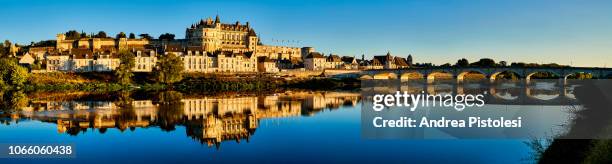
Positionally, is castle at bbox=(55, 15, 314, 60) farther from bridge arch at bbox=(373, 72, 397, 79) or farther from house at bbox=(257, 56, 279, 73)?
bridge arch at bbox=(373, 72, 397, 79)

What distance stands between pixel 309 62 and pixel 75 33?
51.2 meters

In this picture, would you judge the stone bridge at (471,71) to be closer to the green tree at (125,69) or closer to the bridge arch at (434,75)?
the bridge arch at (434,75)

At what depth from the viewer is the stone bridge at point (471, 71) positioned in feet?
250

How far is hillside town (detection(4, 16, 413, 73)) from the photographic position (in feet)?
274

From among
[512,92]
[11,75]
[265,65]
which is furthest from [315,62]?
[11,75]

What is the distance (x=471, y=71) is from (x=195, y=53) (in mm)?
41145

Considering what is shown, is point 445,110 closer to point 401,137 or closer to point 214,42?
point 401,137

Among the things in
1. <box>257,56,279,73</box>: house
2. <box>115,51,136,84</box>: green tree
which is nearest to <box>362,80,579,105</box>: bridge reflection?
<box>257,56,279,73</box>: house

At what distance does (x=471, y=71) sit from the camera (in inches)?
3450

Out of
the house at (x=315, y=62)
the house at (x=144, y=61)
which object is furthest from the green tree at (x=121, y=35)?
the house at (x=315, y=62)

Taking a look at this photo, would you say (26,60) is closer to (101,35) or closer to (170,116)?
(101,35)

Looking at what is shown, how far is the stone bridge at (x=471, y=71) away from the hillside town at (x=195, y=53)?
1001 cm

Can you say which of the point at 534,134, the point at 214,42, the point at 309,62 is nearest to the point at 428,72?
the point at 309,62

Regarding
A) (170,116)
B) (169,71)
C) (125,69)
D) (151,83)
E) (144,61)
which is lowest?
(170,116)
